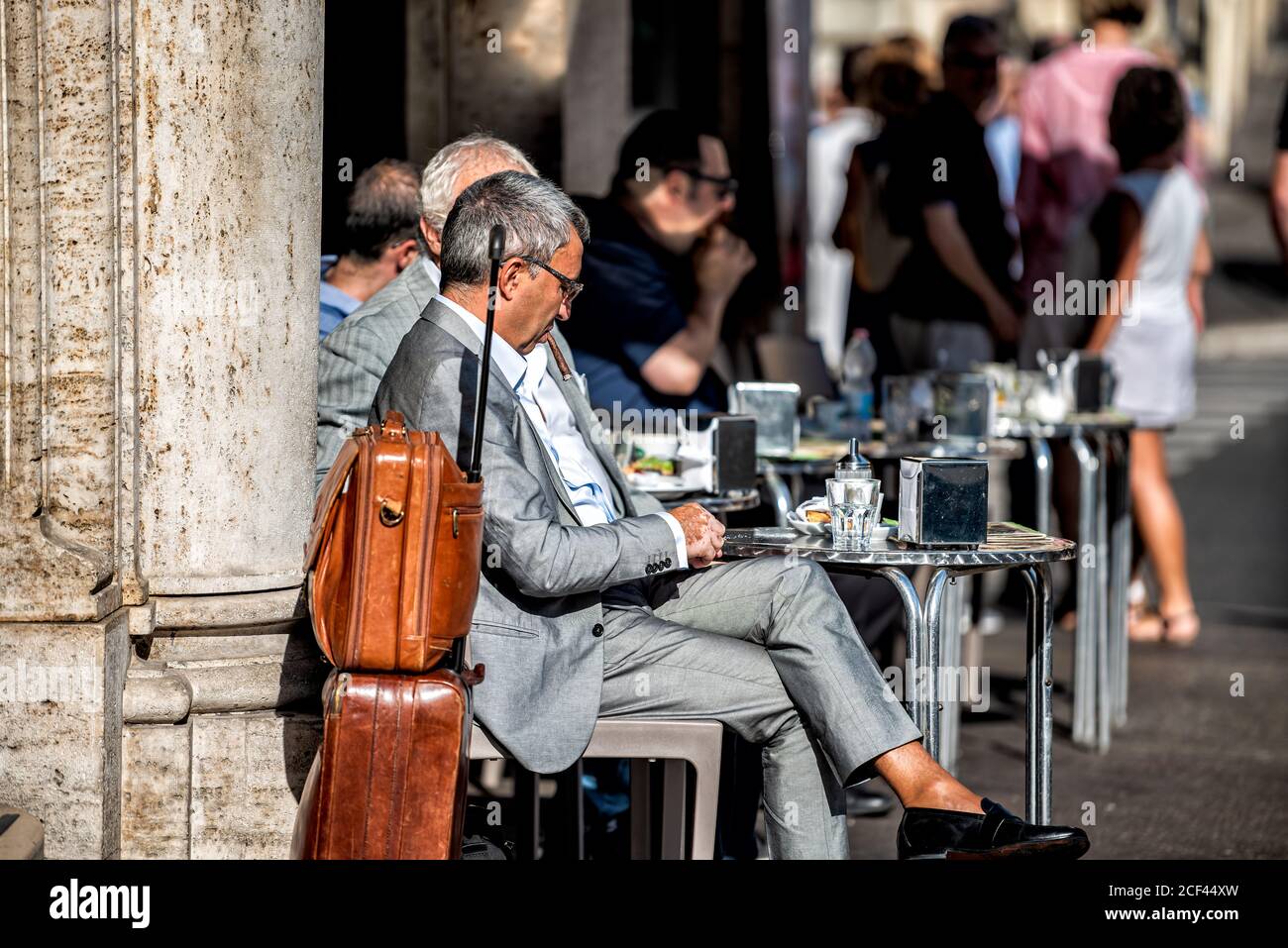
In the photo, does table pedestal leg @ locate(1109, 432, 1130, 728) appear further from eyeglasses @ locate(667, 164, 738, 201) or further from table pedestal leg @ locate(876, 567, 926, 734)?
table pedestal leg @ locate(876, 567, 926, 734)

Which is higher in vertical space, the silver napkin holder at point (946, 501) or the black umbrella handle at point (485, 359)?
the black umbrella handle at point (485, 359)

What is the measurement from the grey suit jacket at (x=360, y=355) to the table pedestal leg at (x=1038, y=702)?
4.74ft

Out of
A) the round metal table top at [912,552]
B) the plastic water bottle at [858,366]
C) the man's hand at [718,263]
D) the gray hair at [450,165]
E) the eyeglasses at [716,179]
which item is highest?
the eyeglasses at [716,179]

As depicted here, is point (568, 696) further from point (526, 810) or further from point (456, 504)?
point (526, 810)

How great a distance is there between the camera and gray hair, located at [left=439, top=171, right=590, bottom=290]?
11.2 ft

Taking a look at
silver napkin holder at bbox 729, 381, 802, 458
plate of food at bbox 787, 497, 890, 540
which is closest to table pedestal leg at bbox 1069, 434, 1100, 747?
silver napkin holder at bbox 729, 381, 802, 458

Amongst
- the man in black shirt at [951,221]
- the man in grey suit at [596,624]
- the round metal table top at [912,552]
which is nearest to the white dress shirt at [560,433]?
the man in grey suit at [596,624]

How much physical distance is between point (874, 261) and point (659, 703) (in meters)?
3.87

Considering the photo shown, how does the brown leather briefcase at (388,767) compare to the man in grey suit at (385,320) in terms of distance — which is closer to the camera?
the brown leather briefcase at (388,767)

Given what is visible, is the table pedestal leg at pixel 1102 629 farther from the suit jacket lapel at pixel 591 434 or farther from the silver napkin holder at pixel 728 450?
the suit jacket lapel at pixel 591 434

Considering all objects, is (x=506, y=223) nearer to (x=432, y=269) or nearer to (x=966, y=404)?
(x=432, y=269)

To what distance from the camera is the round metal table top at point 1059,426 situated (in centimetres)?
577

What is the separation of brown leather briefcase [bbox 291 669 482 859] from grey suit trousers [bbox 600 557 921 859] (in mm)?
495

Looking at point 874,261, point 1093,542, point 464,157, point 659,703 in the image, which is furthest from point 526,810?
point 874,261
